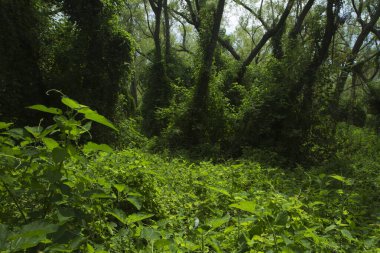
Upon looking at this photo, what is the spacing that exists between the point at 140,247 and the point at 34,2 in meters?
9.29

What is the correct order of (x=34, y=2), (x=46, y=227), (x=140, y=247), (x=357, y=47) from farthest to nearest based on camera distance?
(x=357, y=47) → (x=34, y=2) → (x=140, y=247) → (x=46, y=227)

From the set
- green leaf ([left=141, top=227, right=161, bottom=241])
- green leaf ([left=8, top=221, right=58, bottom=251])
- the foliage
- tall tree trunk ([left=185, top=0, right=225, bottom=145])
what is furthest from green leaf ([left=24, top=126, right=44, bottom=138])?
tall tree trunk ([left=185, top=0, right=225, bottom=145])

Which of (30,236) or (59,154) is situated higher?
(59,154)

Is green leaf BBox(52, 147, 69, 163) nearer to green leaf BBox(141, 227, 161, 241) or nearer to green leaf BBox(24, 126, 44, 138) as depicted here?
green leaf BBox(24, 126, 44, 138)

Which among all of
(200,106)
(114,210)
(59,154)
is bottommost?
(114,210)

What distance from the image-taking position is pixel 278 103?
942 centimetres

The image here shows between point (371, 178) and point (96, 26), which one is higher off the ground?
point (96, 26)

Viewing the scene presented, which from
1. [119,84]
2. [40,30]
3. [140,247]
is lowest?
[140,247]

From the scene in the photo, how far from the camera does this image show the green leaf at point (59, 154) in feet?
5.55

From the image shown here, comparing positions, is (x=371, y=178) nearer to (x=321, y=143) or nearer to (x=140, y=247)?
(x=321, y=143)

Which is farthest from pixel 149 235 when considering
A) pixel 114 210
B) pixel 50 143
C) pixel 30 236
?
pixel 50 143

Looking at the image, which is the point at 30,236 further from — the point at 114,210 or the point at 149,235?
→ the point at 114,210

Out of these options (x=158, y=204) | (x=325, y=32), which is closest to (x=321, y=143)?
(x=325, y=32)

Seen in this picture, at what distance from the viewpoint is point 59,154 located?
170cm
